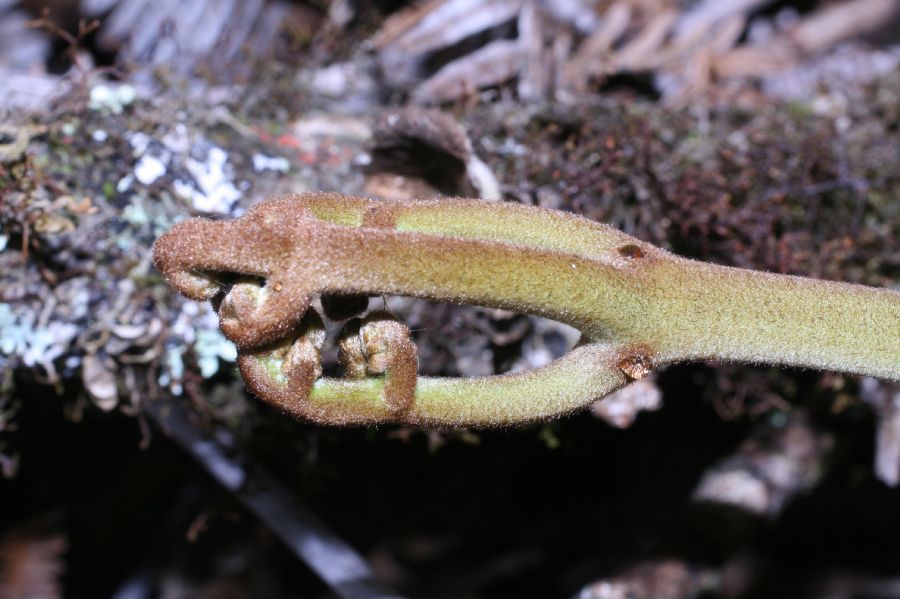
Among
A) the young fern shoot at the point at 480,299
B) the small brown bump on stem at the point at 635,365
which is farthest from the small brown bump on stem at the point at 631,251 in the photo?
the small brown bump on stem at the point at 635,365

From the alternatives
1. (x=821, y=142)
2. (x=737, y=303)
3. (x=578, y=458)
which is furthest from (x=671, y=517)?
(x=737, y=303)

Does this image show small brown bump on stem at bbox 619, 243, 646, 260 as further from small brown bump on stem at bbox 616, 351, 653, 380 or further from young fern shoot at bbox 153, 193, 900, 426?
small brown bump on stem at bbox 616, 351, 653, 380

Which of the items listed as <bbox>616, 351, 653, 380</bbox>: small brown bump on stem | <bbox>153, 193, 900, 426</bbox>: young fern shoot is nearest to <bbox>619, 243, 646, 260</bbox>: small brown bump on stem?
<bbox>153, 193, 900, 426</bbox>: young fern shoot

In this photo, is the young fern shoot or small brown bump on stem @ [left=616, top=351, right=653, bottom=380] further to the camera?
small brown bump on stem @ [left=616, top=351, right=653, bottom=380]

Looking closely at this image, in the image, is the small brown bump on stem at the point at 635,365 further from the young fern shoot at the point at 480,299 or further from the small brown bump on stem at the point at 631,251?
the small brown bump on stem at the point at 631,251

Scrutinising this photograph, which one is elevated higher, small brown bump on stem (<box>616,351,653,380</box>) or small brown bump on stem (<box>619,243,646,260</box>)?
small brown bump on stem (<box>619,243,646,260</box>)

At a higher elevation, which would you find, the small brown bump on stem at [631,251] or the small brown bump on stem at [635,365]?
the small brown bump on stem at [631,251]

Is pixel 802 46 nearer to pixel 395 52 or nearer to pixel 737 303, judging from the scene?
pixel 395 52
